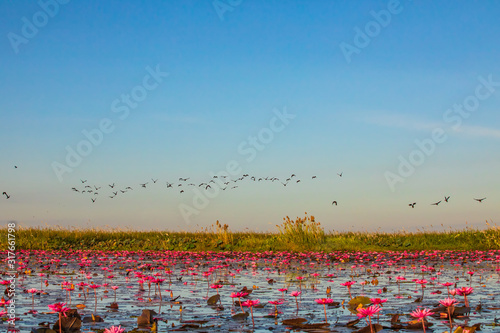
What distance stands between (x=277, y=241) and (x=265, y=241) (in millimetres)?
636

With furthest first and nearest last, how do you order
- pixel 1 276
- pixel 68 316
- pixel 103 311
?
pixel 1 276, pixel 103 311, pixel 68 316

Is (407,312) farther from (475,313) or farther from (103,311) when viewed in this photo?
(103,311)

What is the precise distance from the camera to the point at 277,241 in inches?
968

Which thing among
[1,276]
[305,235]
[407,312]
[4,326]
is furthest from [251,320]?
[305,235]

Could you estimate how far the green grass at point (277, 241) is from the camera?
23016 millimetres

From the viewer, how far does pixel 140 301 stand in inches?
326

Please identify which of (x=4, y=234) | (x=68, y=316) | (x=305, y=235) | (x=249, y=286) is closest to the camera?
(x=68, y=316)

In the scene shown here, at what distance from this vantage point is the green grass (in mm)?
23016

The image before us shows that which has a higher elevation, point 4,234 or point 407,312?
point 4,234

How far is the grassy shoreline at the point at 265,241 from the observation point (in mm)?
22964

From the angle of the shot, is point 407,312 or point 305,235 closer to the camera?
point 407,312

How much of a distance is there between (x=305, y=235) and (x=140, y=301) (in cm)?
1591

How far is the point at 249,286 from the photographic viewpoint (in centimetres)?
1051

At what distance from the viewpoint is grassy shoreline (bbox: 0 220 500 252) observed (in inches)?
904
